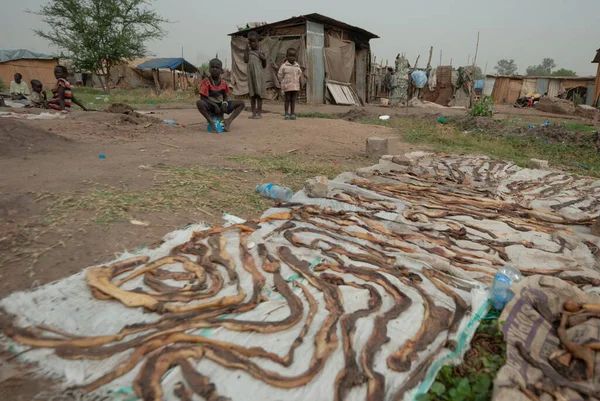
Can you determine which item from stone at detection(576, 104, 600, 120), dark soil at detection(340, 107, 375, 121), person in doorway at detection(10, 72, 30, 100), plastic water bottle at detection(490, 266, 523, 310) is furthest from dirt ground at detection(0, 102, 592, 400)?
stone at detection(576, 104, 600, 120)

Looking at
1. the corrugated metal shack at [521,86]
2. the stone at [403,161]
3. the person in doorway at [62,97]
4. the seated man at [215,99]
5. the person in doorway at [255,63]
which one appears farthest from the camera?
the corrugated metal shack at [521,86]

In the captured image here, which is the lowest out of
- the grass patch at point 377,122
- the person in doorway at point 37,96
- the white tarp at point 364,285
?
the white tarp at point 364,285

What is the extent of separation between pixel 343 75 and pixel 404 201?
41.0 ft

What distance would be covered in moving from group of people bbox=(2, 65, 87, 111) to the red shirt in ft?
10.8

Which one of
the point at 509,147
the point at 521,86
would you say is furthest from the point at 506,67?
the point at 509,147

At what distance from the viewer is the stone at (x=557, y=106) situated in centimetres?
1491

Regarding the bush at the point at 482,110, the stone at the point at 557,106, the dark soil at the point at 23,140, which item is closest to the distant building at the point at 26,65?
the dark soil at the point at 23,140

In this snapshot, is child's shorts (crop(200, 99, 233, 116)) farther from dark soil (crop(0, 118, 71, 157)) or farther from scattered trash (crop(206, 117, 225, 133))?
dark soil (crop(0, 118, 71, 157))

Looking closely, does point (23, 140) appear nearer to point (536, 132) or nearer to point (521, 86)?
point (536, 132)

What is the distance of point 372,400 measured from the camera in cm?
119

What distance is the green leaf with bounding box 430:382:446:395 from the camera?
4.14ft

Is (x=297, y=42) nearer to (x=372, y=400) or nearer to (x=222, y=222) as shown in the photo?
(x=222, y=222)

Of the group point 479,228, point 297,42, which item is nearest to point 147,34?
point 297,42

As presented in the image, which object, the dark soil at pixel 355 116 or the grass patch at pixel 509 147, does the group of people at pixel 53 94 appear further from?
the grass patch at pixel 509 147
